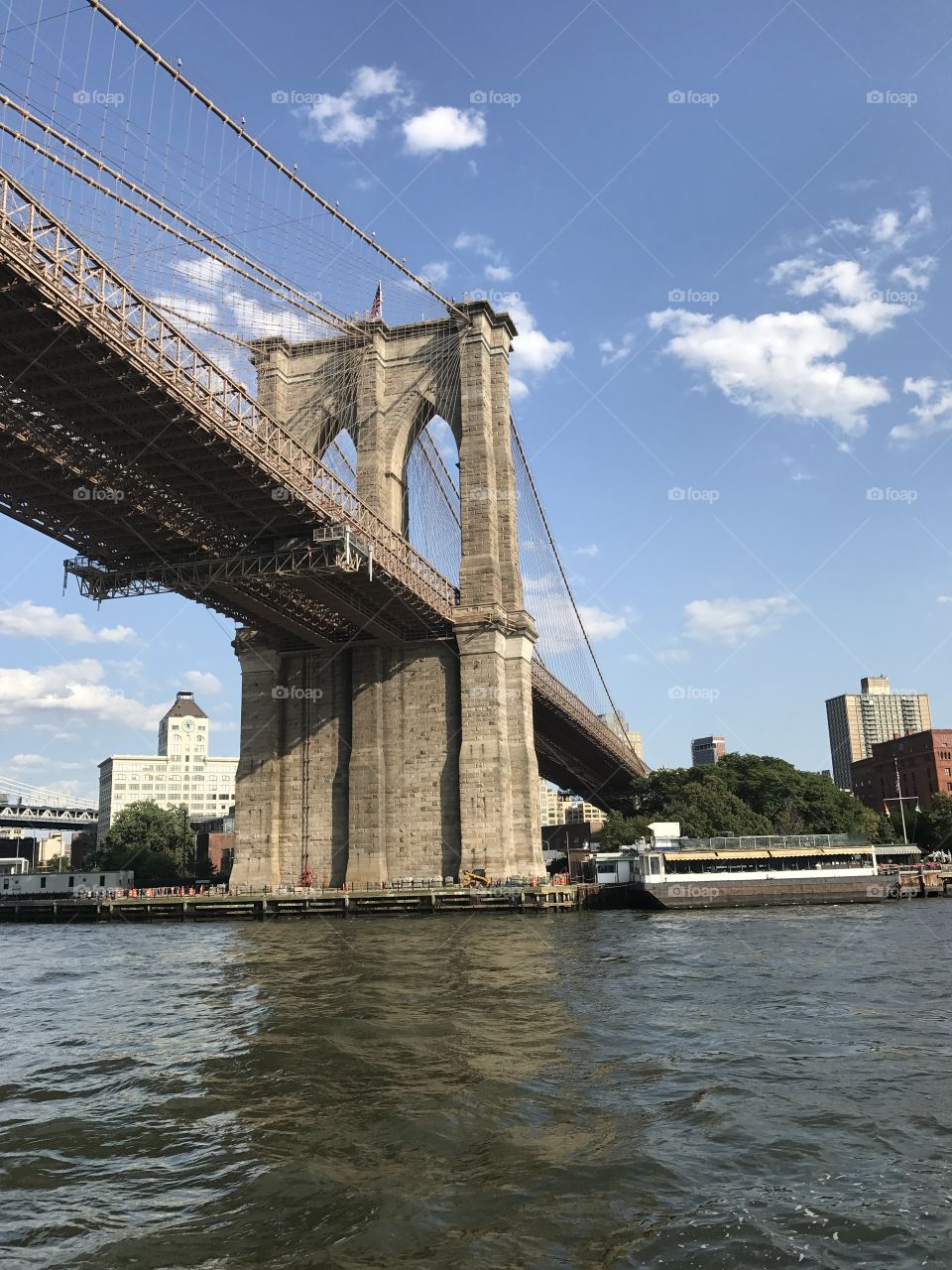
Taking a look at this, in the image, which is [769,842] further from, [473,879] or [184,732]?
[184,732]

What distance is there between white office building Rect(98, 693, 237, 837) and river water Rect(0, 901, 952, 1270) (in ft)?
520

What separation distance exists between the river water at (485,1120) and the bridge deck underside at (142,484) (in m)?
17.9

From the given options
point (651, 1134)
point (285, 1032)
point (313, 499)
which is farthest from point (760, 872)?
point (651, 1134)

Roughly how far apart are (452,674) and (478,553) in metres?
6.86

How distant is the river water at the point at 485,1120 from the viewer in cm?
710

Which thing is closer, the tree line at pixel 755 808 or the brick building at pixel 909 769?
the tree line at pixel 755 808

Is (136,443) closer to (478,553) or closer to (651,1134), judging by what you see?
(478,553)

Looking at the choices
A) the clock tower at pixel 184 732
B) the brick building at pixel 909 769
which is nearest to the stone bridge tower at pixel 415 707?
the brick building at pixel 909 769

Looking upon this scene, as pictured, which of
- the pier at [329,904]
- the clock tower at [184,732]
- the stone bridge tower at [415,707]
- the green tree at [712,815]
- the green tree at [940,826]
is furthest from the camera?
the clock tower at [184,732]

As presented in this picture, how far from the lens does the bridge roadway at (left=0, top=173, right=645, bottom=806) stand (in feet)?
88.3

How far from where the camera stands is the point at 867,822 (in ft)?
256

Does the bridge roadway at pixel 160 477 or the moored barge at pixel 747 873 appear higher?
the bridge roadway at pixel 160 477

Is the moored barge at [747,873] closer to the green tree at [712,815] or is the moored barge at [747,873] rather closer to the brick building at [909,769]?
the green tree at [712,815]

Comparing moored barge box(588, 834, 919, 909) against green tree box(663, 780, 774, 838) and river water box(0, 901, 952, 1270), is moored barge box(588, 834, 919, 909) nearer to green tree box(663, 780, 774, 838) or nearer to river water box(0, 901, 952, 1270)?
green tree box(663, 780, 774, 838)
